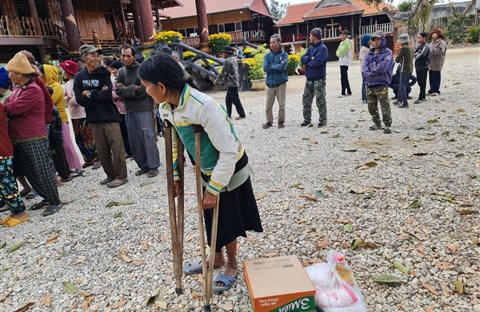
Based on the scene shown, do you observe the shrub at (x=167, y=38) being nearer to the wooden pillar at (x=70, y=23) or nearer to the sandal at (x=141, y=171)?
the wooden pillar at (x=70, y=23)

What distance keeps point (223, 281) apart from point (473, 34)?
35.7 m

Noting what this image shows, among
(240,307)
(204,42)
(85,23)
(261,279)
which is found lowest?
(240,307)

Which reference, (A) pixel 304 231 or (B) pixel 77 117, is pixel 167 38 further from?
(A) pixel 304 231

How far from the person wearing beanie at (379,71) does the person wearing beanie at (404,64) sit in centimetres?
174

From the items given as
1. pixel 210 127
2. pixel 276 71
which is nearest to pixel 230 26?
pixel 276 71

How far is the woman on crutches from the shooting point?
2.03 meters

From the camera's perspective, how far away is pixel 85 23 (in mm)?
19016

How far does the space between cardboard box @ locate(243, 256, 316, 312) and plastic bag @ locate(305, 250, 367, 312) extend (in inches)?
3.8

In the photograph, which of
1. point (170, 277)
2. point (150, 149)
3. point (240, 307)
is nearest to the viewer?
point (240, 307)

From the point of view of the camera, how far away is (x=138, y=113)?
5012mm

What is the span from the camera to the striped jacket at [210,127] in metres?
2.02

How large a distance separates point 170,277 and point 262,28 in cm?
3598

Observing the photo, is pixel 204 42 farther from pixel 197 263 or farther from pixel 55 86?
pixel 197 263

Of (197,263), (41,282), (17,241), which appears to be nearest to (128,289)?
(197,263)
